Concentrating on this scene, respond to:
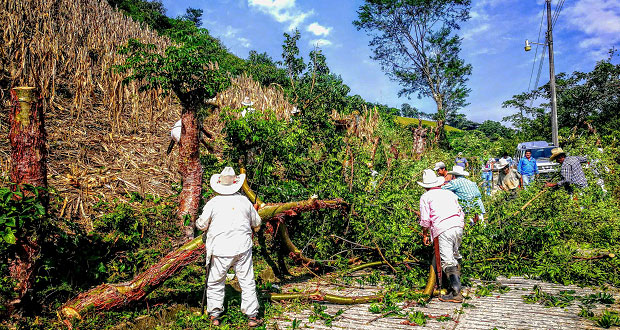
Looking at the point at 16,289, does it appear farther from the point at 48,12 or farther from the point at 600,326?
the point at 48,12

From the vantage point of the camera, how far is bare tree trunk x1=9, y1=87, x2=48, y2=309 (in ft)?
13.1

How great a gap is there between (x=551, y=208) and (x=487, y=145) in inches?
157

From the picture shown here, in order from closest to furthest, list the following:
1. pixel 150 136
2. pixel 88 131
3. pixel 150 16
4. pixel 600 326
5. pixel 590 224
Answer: pixel 600 326, pixel 590 224, pixel 88 131, pixel 150 136, pixel 150 16

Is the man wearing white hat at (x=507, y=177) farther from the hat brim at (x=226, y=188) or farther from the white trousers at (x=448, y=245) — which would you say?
the hat brim at (x=226, y=188)

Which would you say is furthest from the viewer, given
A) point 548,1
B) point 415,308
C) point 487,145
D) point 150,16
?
point 150,16

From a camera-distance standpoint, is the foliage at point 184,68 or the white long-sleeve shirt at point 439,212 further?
the foliage at point 184,68

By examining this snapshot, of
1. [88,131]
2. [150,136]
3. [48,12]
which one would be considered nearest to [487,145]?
[150,136]

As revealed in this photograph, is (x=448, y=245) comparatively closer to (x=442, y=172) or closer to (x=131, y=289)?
(x=442, y=172)

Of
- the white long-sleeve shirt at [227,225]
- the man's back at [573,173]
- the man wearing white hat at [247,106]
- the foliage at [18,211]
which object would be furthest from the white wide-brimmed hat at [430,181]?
the foliage at [18,211]

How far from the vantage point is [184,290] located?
17.0ft

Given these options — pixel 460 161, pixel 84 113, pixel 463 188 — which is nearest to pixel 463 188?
pixel 463 188

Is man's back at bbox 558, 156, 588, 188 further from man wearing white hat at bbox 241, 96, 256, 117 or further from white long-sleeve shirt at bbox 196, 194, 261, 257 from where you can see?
white long-sleeve shirt at bbox 196, 194, 261, 257

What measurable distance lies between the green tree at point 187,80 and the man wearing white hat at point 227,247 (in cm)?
159

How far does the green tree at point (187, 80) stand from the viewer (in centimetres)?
574
